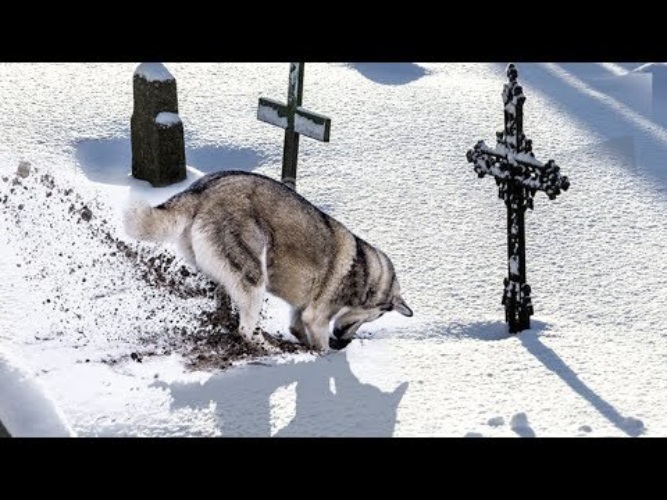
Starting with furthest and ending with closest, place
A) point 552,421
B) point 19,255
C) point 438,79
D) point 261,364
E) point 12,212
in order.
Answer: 1. point 438,79
2. point 12,212
3. point 19,255
4. point 261,364
5. point 552,421

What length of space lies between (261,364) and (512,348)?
1705 millimetres

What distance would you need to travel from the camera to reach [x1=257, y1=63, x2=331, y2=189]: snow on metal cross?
9.78m

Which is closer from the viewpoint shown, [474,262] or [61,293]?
[61,293]

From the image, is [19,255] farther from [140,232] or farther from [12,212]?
[140,232]

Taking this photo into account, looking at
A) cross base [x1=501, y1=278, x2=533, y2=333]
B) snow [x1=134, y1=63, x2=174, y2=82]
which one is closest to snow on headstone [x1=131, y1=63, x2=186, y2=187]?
snow [x1=134, y1=63, x2=174, y2=82]

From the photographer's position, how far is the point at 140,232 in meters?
7.68

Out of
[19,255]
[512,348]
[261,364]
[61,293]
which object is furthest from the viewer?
[19,255]

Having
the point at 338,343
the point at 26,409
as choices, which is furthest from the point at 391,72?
the point at 26,409

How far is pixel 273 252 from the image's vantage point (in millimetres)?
7871

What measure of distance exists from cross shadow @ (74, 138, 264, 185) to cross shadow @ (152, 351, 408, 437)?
4479 millimetres

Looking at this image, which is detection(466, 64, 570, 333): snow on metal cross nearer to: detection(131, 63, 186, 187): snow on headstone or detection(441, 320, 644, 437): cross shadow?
detection(441, 320, 644, 437): cross shadow

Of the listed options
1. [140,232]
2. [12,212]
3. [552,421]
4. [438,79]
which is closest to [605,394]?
[552,421]

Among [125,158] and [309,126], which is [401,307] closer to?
[309,126]

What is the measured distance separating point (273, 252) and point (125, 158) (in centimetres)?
427
